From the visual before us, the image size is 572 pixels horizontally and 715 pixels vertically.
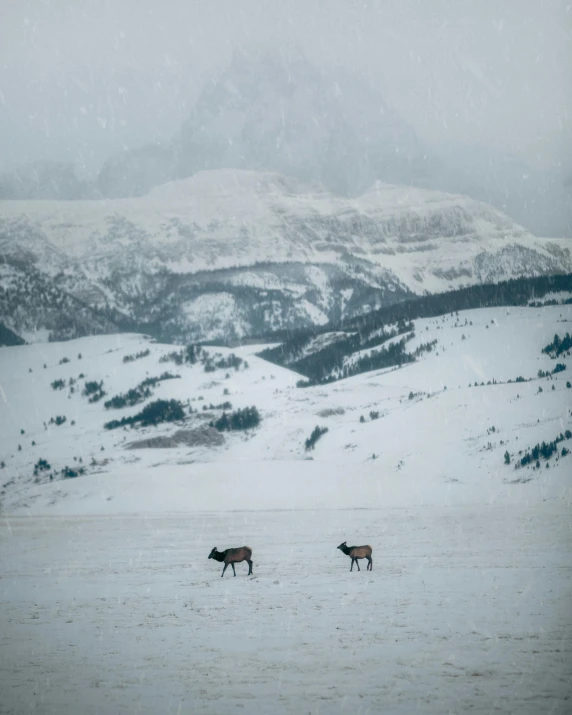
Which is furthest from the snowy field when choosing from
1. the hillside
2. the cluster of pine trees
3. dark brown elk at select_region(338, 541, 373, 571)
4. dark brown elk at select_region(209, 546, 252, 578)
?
the cluster of pine trees

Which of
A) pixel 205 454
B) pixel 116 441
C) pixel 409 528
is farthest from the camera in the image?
pixel 116 441

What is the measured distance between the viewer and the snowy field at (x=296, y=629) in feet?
35.5

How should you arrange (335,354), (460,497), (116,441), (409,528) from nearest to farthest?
(409,528) < (460,497) < (116,441) < (335,354)

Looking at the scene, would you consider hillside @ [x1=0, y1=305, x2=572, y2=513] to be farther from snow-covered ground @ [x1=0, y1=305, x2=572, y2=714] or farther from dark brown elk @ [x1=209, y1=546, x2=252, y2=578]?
dark brown elk @ [x1=209, y1=546, x2=252, y2=578]

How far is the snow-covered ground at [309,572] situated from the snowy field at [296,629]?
0.20 ft

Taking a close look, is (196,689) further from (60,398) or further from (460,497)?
(60,398)

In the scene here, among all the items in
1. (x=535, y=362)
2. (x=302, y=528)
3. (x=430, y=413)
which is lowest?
(x=302, y=528)

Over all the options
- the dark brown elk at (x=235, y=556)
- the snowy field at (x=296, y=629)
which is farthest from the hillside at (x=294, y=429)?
the dark brown elk at (x=235, y=556)

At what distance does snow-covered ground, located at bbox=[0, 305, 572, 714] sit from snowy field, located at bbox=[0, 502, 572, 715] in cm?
6

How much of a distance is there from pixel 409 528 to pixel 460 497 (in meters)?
13.8

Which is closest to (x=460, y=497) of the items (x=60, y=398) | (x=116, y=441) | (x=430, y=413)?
(x=430, y=413)

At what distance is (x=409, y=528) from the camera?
3128 centimetres

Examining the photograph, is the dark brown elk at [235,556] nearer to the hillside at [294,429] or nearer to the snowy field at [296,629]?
the snowy field at [296,629]

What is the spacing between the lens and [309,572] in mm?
20906
